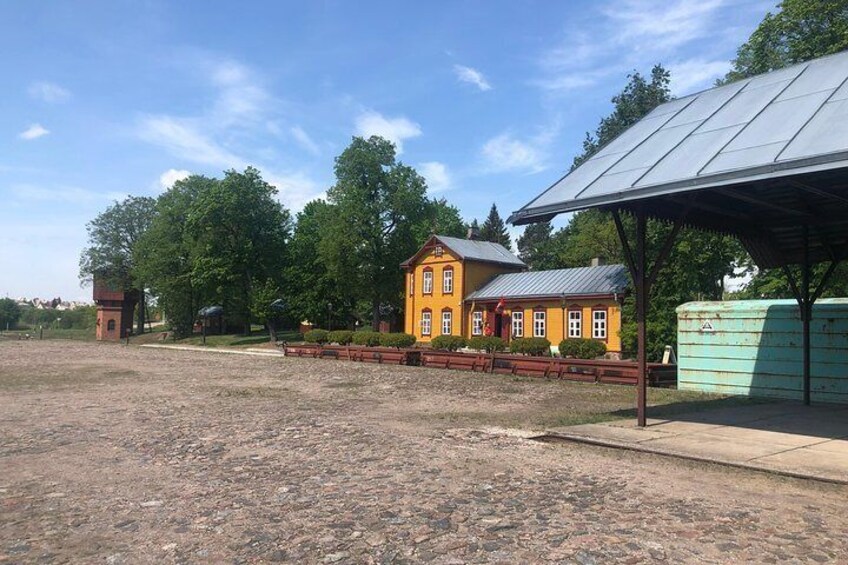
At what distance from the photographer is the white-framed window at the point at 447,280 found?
151 ft

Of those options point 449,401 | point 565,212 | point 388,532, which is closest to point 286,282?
point 449,401

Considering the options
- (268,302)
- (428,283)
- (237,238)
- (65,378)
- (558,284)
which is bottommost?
(65,378)

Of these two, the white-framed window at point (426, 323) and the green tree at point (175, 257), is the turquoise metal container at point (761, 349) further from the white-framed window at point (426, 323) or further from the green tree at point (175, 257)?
the green tree at point (175, 257)

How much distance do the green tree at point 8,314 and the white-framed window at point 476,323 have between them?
79624 millimetres

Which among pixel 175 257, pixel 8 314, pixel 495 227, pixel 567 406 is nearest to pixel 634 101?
pixel 567 406

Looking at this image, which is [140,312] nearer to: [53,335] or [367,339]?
[53,335]

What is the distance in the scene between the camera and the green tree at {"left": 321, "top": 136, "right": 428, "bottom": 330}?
52.7m

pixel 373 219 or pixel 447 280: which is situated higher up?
pixel 373 219

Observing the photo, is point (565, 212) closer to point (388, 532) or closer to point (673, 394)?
point (388, 532)

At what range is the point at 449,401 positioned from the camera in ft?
55.3

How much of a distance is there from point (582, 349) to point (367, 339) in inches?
553

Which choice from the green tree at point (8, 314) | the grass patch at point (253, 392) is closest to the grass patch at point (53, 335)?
the green tree at point (8, 314)

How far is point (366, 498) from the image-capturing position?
690 centimetres

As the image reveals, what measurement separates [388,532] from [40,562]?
9.07ft
